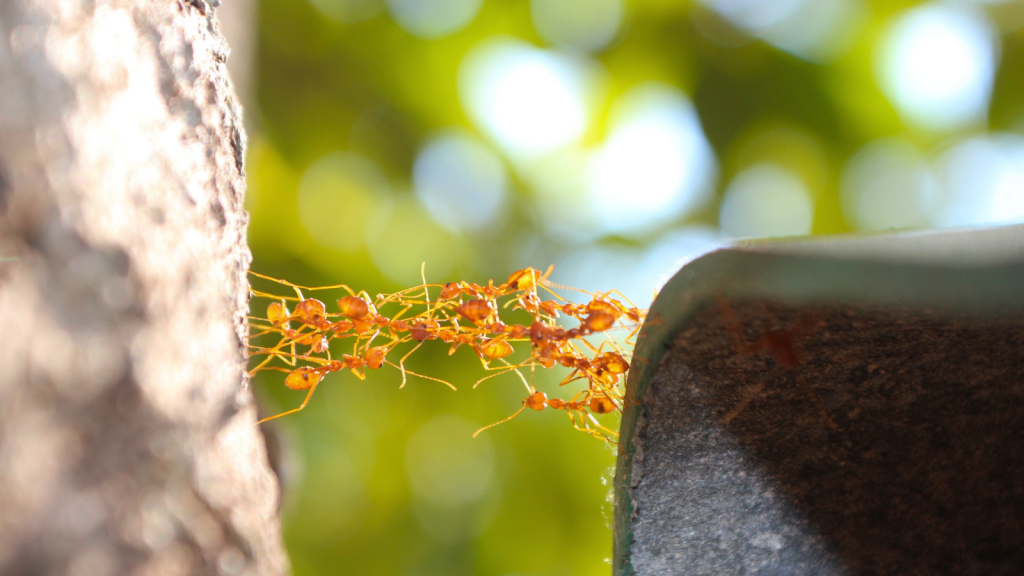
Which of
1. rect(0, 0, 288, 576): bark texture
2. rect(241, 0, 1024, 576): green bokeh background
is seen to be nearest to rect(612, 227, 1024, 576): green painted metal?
rect(0, 0, 288, 576): bark texture

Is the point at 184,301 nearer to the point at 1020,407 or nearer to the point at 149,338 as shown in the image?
the point at 149,338

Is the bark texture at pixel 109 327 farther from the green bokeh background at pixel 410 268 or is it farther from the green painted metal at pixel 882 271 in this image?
the green bokeh background at pixel 410 268

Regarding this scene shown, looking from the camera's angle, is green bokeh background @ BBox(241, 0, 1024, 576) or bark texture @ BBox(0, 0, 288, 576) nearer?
bark texture @ BBox(0, 0, 288, 576)

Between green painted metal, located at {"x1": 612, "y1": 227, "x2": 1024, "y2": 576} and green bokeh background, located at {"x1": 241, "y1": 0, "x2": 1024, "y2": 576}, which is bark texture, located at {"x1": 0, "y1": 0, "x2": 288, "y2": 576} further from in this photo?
green bokeh background, located at {"x1": 241, "y1": 0, "x2": 1024, "y2": 576}

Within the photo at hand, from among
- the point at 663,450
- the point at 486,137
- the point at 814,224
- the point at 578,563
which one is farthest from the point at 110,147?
the point at 814,224

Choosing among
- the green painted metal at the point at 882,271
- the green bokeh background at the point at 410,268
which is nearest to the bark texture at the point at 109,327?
the green painted metal at the point at 882,271
